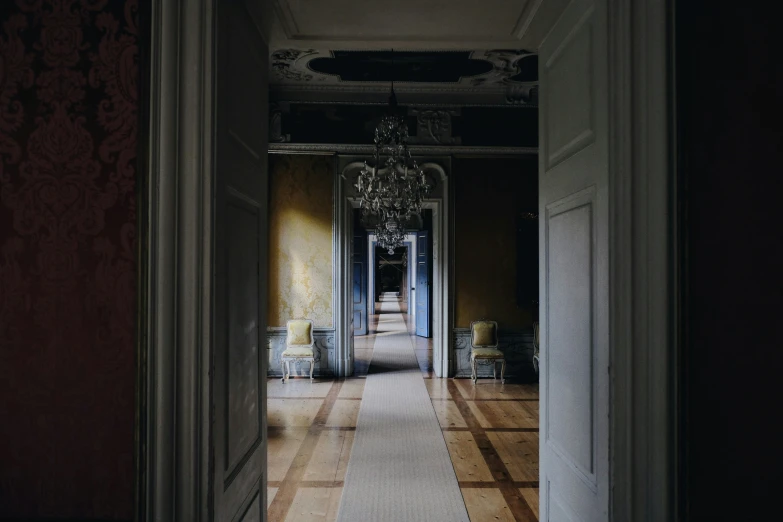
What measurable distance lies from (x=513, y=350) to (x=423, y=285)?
10.8 feet

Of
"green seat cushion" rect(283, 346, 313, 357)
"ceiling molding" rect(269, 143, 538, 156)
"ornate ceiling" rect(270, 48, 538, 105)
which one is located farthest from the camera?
"ceiling molding" rect(269, 143, 538, 156)

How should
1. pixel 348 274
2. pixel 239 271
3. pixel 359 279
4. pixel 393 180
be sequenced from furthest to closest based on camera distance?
pixel 359 279
pixel 348 274
pixel 393 180
pixel 239 271

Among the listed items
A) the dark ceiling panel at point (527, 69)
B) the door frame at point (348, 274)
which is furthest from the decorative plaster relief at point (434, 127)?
the dark ceiling panel at point (527, 69)

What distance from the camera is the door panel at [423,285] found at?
31.6ft

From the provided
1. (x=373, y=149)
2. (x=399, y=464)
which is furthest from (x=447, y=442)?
(x=373, y=149)

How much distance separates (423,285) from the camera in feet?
31.7

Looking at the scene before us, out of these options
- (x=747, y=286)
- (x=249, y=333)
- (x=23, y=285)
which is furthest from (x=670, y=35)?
(x=23, y=285)

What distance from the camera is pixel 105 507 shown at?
1186 mm

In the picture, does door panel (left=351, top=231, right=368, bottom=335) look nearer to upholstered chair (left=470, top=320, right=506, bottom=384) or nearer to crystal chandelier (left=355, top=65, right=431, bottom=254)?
upholstered chair (left=470, top=320, right=506, bottom=384)

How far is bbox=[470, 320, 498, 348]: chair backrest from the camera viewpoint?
248 inches

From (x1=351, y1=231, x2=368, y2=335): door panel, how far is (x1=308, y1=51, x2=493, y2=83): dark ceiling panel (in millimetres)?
4261

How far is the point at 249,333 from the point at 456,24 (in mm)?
1477

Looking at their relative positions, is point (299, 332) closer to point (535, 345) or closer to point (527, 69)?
point (535, 345)

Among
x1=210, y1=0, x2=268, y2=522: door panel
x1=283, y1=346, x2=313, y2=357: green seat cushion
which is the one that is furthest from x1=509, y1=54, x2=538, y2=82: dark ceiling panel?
x1=210, y1=0, x2=268, y2=522: door panel
